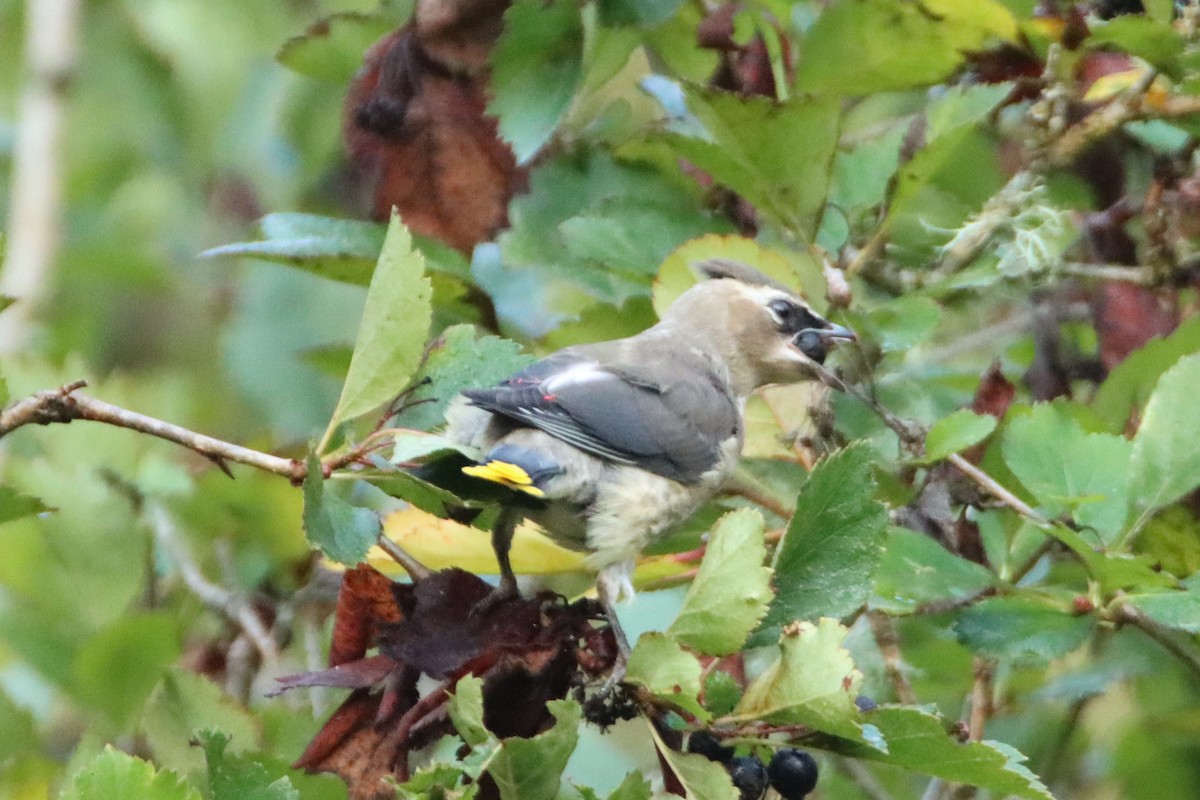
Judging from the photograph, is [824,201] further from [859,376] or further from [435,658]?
[435,658]

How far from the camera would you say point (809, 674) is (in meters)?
1.73

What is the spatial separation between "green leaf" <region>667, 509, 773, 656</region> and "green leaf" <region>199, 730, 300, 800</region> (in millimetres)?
526

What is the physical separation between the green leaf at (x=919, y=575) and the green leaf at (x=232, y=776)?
90cm

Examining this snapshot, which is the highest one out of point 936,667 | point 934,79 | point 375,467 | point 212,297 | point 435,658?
point 934,79

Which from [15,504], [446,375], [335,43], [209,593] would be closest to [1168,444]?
[446,375]

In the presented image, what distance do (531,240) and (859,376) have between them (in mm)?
660

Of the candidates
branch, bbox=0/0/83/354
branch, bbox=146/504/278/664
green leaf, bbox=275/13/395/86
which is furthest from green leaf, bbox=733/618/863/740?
branch, bbox=0/0/83/354

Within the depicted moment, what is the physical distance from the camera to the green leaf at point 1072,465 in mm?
2256

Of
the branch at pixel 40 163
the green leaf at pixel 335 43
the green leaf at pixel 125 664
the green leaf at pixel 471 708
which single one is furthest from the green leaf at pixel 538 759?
the branch at pixel 40 163

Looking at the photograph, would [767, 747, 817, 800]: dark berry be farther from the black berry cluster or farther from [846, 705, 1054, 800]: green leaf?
[846, 705, 1054, 800]: green leaf

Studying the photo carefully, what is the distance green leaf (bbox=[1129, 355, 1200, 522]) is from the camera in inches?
88.0

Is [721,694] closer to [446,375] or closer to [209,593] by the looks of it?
[446,375]

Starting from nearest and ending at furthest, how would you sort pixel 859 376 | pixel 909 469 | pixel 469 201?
1. pixel 909 469
2. pixel 859 376
3. pixel 469 201

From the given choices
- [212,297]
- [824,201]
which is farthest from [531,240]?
[212,297]
